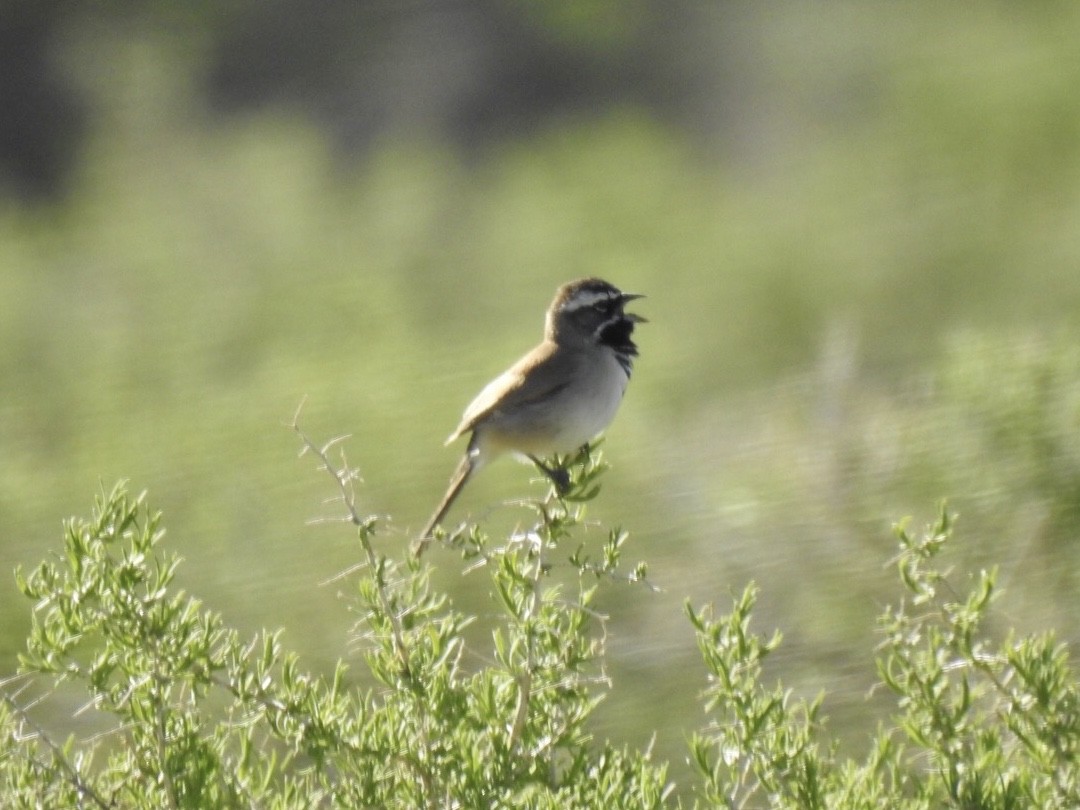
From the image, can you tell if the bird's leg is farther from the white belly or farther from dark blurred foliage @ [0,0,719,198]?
dark blurred foliage @ [0,0,719,198]

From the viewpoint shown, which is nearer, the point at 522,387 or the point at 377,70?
the point at 522,387

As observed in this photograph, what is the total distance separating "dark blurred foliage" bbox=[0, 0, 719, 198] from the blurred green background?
2 centimetres

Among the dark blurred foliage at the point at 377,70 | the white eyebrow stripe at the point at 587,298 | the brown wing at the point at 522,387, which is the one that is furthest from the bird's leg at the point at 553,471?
the dark blurred foliage at the point at 377,70

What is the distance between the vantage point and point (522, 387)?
3238 mm

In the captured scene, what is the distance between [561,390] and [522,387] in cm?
8

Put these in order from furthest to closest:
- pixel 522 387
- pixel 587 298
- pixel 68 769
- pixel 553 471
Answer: pixel 587 298 < pixel 522 387 < pixel 553 471 < pixel 68 769

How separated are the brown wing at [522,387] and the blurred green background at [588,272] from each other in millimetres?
215

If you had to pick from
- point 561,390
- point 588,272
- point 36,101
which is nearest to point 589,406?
point 561,390

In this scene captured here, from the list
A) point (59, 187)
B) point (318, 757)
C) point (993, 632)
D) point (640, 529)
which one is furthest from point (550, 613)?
point (59, 187)

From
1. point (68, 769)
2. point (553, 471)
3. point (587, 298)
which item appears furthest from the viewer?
point (587, 298)

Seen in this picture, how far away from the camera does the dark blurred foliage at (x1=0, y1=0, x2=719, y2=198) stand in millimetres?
6785

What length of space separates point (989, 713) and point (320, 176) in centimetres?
A: 452

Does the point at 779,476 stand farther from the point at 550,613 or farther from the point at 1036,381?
the point at 550,613

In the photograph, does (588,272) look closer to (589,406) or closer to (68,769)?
(589,406)
